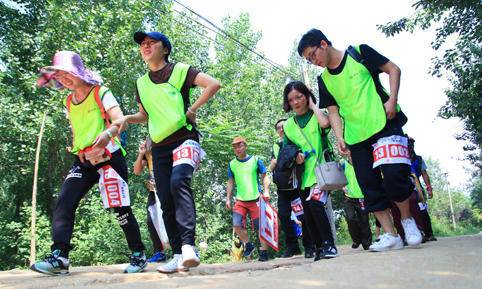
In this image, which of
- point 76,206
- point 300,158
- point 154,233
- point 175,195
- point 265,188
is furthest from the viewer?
point 265,188

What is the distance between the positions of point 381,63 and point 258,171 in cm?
405

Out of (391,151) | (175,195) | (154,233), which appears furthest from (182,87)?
(154,233)

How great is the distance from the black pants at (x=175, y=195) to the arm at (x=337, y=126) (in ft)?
4.78

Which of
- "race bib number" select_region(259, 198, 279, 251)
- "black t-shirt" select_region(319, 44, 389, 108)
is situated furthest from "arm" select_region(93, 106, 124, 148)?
"race bib number" select_region(259, 198, 279, 251)

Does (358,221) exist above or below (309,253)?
above

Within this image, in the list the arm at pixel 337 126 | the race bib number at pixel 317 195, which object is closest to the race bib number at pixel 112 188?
the race bib number at pixel 317 195

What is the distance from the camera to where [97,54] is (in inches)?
550

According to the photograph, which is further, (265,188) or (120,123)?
(265,188)

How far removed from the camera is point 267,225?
707 cm

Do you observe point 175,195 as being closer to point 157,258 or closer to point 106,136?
point 106,136

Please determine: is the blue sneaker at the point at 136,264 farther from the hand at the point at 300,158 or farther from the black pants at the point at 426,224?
the black pants at the point at 426,224

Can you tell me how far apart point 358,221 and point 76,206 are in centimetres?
459

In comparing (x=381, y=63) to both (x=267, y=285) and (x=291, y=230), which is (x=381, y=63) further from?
(x=291, y=230)

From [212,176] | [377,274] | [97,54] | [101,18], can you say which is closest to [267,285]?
[377,274]
